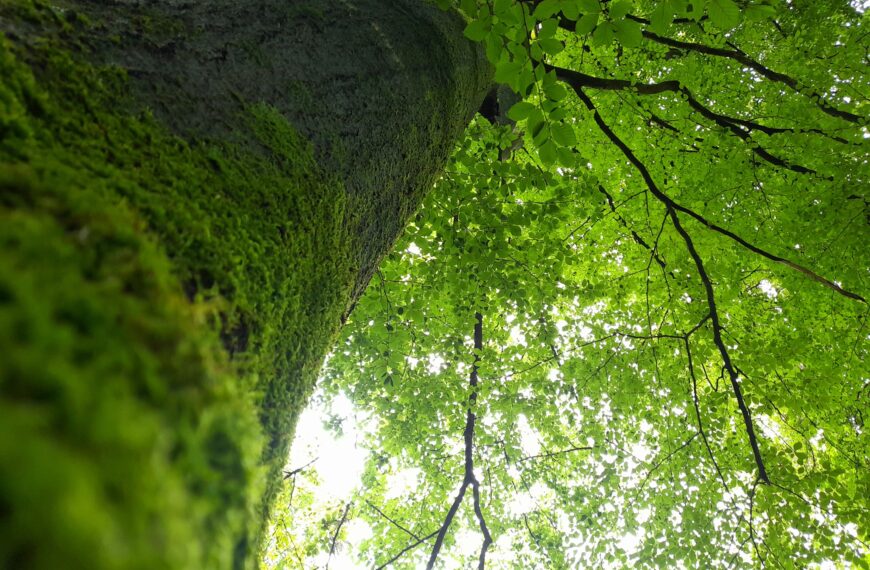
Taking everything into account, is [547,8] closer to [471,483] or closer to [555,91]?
[555,91]

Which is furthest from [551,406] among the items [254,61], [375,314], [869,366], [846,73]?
[254,61]

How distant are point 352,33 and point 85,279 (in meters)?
1.58

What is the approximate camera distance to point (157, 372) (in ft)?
1.39

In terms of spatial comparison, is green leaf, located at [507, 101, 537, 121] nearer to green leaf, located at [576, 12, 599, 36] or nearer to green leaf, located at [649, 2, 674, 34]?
green leaf, located at [576, 12, 599, 36]

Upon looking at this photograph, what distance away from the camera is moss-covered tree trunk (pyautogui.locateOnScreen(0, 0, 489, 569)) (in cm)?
29

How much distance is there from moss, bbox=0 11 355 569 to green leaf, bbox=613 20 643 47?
4.59ft

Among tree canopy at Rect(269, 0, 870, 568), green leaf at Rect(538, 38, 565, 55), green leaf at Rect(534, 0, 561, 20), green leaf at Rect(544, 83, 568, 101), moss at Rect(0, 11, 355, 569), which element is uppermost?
tree canopy at Rect(269, 0, 870, 568)

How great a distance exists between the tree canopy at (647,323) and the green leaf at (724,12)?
2.01 metres

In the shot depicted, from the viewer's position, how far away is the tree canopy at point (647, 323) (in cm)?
451

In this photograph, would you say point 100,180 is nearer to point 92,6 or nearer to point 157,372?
point 157,372

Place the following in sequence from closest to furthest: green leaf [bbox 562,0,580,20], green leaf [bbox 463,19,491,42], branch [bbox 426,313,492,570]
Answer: green leaf [bbox 562,0,580,20]
green leaf [bbox 463,19,491,42]
branch [bbox 426,313,492,570]

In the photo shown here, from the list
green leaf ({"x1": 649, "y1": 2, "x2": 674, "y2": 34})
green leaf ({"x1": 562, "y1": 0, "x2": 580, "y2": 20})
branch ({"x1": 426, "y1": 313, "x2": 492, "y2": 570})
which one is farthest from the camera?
branch ({"x1": 426, "y1": 313, "x2": 492, "y2": 570})

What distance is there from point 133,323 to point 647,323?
6801 mm

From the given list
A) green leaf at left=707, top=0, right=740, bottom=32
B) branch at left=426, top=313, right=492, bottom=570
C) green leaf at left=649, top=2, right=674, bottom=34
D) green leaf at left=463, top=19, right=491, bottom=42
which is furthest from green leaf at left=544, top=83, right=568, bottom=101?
branch at left=426, top=313, right=492, bottom=570
